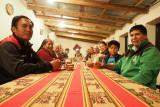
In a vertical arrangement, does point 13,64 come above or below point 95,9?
below

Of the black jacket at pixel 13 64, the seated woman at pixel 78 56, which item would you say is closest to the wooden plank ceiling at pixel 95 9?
the seated woman at pixel 78 56

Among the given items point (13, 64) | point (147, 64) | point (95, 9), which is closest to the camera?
point (13, 64)

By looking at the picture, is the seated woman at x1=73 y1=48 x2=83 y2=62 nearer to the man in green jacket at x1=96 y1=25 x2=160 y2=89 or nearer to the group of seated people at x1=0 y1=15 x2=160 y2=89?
the group of seated people at x1=0 y1=15 x2=160 y2=89

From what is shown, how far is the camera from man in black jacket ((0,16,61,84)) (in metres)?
1.06

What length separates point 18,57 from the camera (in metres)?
1.14

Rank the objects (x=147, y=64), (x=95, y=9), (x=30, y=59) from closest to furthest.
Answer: (x=147, y=64)
(x=30, y=59)
(x=95, y=9)

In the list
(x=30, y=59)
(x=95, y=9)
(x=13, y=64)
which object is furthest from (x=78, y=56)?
(x=13, y=64)

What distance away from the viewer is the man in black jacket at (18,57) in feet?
3.49

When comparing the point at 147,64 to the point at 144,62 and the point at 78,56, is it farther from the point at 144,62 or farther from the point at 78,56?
the point at 78,56

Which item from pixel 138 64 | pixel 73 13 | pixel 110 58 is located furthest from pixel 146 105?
pixel 73 13

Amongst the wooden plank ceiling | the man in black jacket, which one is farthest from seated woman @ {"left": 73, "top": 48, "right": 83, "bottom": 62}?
the man in black jacket

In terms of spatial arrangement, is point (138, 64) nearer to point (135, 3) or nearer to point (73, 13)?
point (135, 3)

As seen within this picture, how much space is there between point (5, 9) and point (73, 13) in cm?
269

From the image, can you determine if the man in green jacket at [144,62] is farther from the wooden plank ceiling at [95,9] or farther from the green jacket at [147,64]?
the wooden plank ceiling at [95,9]
